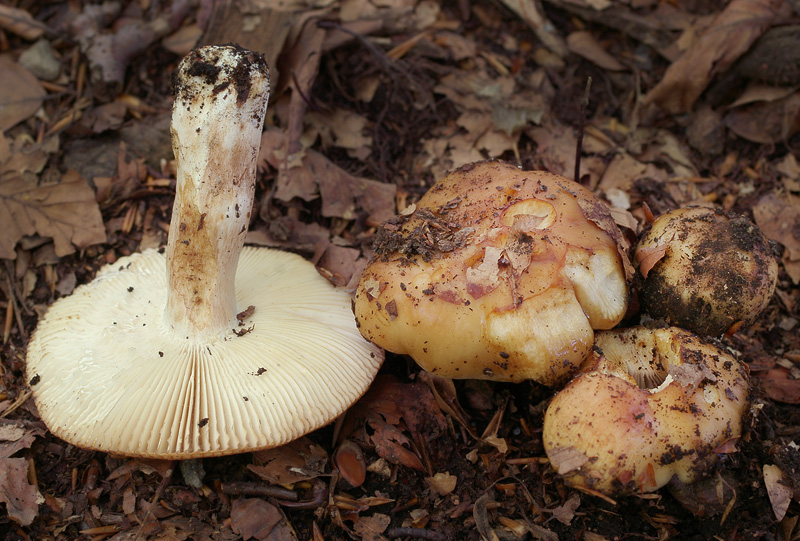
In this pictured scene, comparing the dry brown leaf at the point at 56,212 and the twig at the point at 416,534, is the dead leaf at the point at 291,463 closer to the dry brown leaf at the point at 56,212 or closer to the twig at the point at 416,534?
the twig at the point at 416,534

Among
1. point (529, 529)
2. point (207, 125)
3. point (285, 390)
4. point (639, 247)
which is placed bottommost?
point (529, 529)

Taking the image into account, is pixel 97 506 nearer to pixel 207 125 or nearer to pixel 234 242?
pixel 234 242

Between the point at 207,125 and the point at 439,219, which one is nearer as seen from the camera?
the point at 207,125

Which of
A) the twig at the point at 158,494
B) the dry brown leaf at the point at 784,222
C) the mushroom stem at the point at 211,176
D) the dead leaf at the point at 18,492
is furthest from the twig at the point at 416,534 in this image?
the dry brown leaf at the point at 784,222

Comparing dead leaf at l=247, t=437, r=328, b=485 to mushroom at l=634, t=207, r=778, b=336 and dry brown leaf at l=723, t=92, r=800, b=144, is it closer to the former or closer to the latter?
mushroom at l=634, t=207, r=778, b=336

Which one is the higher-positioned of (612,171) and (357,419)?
(612,171)

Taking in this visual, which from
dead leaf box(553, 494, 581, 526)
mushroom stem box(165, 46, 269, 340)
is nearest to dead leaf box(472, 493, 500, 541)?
dead leaf box(553, 494, 581, 526)

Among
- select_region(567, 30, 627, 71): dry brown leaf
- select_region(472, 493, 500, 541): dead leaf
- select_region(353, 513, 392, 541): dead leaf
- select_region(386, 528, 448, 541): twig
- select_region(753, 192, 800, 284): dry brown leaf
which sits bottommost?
select_region(386, 528, 448, 541): twig

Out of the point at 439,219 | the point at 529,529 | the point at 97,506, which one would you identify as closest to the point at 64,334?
the point at 97,506
